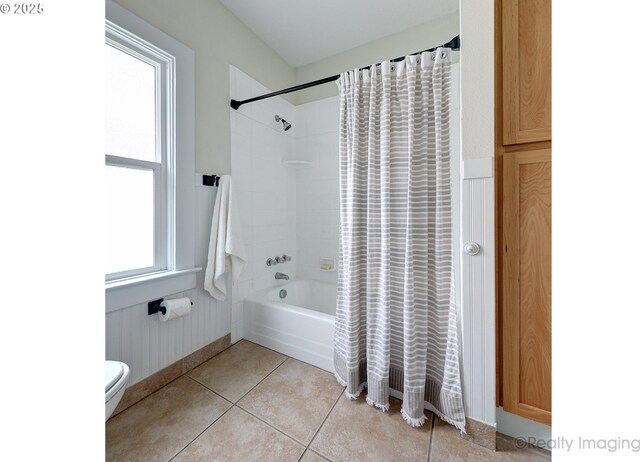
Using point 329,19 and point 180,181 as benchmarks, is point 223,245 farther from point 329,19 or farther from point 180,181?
point 329,19

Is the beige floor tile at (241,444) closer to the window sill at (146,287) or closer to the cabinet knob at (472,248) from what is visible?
the window sill at (146,287)

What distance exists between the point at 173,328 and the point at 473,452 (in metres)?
1.66

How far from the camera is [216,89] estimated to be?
179 cm

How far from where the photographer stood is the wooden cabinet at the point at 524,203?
0.95 metres

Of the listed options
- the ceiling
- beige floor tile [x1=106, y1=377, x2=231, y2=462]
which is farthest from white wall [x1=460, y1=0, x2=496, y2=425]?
beige floor tile [x1=106, y1=377, x2=231, y2=462]

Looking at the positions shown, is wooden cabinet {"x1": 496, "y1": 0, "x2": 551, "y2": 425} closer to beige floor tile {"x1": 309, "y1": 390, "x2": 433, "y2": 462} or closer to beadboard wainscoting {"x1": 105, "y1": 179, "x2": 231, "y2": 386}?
beige floor tile {"x1": 309, "y1": 390, "x2": 433, "y2": 462}

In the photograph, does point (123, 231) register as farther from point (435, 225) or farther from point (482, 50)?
point (482, 50)

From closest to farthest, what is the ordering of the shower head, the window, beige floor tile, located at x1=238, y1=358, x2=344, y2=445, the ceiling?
beige floor tile, located at x1=238, y1=358, x2=344, y2=445 → the window → the ceiling → the shower head

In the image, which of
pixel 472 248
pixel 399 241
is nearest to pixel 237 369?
pixel 399 241

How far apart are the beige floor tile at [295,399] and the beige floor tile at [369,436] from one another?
0.07 m

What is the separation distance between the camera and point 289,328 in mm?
1783

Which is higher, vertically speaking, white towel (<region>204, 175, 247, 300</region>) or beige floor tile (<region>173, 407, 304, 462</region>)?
white towel (<region>204, 175, 247, 300</region>)

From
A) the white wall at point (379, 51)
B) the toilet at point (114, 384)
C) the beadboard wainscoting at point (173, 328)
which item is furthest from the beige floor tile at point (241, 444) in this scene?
the white wall at point (379, 51)

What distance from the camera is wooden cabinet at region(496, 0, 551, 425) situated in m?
0.95
